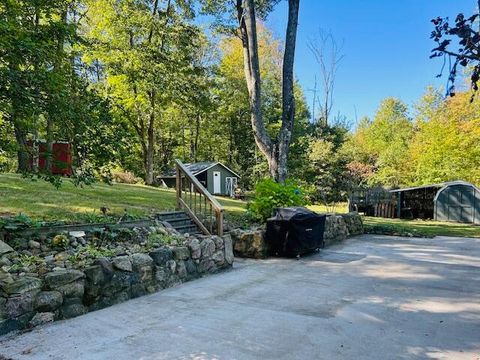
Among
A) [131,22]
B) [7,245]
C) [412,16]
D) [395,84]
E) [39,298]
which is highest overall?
[395,84]

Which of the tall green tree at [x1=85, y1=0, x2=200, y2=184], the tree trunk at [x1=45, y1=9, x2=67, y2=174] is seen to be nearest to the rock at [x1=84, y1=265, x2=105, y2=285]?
the tree trunk at [x1=45, y1=9, x2=67, y2=174]

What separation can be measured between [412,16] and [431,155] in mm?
8142

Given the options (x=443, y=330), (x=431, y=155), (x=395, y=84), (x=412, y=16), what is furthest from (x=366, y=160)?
(x=443, y=330)

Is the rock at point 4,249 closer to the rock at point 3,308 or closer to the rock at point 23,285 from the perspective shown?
the rock at point 23,285

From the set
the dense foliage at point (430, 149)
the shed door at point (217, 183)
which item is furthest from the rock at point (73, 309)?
the shed door at point (217, 183)

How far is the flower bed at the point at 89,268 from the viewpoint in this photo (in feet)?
11.2

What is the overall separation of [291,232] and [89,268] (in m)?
3.92

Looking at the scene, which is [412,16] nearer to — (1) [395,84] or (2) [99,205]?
(2) [99,205]

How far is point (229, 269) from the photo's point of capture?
19.8 feet

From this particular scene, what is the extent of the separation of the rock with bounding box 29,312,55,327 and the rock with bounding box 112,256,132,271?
0.82 m

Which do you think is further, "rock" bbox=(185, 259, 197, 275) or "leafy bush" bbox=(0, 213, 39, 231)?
"rock" bbox=(185, 259, 197, 275)

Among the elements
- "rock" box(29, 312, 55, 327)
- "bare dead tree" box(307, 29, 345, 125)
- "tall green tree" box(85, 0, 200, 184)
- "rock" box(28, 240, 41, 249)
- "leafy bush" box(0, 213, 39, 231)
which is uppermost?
"bare dead tree" box(307, 29, 345, 125)

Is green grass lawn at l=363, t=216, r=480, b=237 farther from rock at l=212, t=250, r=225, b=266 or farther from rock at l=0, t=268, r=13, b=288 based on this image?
rock at l=0, t=268, r=13, b=288

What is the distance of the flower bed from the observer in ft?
11.2
